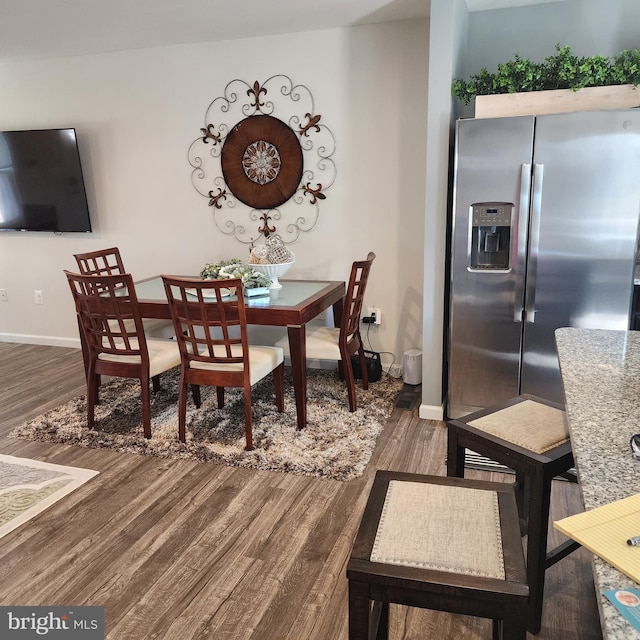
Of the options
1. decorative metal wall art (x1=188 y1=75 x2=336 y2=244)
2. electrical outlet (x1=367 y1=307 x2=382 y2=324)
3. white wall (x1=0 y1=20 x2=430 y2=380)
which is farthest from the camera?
electrical outlet (x1=367 y1=307 x2=382 y2=324)

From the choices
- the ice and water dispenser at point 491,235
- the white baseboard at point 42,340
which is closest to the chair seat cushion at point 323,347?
the ice and water dispenser at point 491,235

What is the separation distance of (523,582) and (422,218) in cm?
304

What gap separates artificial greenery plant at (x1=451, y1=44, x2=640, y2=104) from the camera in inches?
104

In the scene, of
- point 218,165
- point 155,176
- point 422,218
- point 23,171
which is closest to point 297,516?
point 422,218

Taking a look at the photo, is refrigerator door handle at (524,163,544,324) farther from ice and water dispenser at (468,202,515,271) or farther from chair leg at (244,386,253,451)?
chair leg at (244,386,253,451)

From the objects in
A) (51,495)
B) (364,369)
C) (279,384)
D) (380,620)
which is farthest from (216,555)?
(364,369)

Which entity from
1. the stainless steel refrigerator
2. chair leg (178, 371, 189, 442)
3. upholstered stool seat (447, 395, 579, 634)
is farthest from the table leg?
upholstered stool seat (447, 395, 579, 634)

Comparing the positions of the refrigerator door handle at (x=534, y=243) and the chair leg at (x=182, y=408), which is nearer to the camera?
the refrigerator door handle at (x=534, y=243)

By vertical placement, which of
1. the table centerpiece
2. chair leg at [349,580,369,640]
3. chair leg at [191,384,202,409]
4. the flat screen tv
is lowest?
chair leg at [191,384,202,409]

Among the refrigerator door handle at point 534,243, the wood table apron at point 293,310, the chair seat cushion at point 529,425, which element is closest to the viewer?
the chair seat cushion at point 529,425

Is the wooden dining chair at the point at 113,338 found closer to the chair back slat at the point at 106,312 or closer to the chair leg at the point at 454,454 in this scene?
the chair back slat at the point at 106,312

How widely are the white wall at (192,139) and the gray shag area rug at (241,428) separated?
2.65ft

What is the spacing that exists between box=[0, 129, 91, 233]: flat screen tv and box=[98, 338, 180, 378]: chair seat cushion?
1902 millimetres

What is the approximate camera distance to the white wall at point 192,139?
3.74 meters
